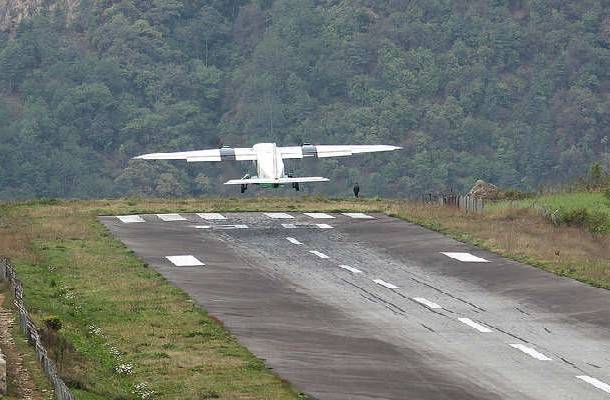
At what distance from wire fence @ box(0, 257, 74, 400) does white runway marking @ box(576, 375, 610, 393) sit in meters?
10.8

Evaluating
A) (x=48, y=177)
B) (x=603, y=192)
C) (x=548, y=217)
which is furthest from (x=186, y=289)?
(x=48, y=177)

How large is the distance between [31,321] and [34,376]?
199 inches

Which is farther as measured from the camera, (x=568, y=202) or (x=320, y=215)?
(x=568, y=202)

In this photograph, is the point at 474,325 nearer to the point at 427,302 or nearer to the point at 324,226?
the point at 427,302

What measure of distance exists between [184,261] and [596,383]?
22842 mm

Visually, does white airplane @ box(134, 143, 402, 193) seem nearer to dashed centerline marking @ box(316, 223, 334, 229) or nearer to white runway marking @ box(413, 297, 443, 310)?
dashed centerline marking @ box(316, 223, 334, 229)

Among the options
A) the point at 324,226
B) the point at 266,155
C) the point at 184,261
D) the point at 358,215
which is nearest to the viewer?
the point at 184,261

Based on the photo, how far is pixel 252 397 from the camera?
30625mm

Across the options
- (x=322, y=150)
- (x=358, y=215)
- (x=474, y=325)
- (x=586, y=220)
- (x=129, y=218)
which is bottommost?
(x=358, y=215)

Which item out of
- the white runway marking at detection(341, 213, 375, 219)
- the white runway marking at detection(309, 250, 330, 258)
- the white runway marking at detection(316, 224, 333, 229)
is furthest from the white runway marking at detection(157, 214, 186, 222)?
the white runway marking at detection(309, 250, 330, 258)

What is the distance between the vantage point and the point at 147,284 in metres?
46.7

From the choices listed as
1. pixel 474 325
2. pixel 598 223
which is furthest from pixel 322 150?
pixel 474 325

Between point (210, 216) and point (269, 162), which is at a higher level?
point (269, 162)

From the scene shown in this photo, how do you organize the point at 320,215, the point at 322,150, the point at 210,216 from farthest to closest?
the point at 322,150, the point at 210,216, the point at 320,215
